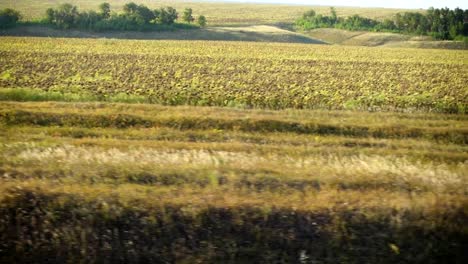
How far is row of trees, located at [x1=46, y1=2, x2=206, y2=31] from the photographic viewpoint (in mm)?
66812

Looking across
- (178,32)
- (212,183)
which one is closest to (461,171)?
(212,183)

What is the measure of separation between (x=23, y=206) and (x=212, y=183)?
2.64 m

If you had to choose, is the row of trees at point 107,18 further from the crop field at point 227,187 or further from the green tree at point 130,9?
the crop field at point 227,187

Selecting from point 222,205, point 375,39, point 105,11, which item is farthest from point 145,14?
point 222,205

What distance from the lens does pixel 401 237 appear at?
6.06 metres

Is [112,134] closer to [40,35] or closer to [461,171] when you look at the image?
[461,171]

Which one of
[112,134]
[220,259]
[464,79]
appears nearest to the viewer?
[220,259]

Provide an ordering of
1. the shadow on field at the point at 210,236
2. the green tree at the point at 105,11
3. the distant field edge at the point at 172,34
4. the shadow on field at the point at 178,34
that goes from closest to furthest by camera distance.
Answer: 1. the shadow on field at the point at 210,236
2. the distant field edge at the point at 172,34
3. the shadow on field at the point at 178,34
4. the green tree at the point at 105,11

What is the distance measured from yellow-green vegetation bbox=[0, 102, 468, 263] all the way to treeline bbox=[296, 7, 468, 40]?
226ft

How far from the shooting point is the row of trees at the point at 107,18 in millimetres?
66812

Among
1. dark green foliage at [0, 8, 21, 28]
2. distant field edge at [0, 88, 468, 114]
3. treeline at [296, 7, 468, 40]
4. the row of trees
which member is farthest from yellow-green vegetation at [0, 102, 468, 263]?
treeline at [296, 7, 468, 40]

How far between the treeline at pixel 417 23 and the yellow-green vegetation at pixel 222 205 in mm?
68742

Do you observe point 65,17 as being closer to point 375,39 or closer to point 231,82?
point 231,82

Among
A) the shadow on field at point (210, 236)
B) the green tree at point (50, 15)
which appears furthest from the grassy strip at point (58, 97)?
the green tree at point (50, 15)
